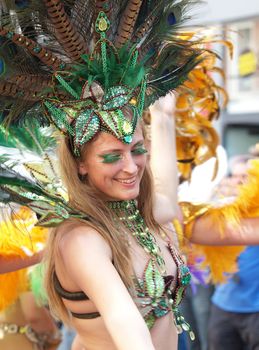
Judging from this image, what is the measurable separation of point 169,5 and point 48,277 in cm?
100

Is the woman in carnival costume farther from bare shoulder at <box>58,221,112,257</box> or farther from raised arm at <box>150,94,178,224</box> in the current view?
raised arm at <box>150,94,178,224</box>

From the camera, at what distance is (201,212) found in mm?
2953

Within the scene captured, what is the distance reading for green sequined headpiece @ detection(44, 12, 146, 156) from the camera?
1.99 metres

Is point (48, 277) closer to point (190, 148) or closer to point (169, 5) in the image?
point (169, 5)

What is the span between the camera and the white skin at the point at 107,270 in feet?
5.75

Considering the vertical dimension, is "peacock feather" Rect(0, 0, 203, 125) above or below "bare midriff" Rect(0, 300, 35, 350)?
above

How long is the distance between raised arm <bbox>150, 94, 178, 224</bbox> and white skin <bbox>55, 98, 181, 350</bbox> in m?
0.31

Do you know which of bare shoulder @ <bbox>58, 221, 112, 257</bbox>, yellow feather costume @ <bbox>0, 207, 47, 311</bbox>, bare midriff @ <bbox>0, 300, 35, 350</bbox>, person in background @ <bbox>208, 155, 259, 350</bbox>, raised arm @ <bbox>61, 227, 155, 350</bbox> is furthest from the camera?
person in background @ <bbox>208, 155, 259, 350</bbox>

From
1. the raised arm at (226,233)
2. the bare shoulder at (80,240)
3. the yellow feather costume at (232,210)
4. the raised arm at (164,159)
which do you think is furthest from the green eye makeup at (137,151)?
the raised arm at (226,233)

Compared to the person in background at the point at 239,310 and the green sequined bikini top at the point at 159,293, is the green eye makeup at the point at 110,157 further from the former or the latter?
the person in background at the point at 239,310

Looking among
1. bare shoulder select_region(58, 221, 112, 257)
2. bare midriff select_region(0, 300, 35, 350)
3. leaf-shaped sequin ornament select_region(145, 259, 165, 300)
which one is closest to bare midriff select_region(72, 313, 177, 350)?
leaf-shaped sequin ornament select_region(145, 259, 165, 300)

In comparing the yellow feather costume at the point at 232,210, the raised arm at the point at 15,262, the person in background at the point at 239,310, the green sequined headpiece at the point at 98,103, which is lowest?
the person in background at the point at 239,310

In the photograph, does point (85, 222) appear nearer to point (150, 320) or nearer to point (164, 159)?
point (150, 320)

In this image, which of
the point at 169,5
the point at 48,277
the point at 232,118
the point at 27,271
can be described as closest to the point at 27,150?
the point at 48,277
